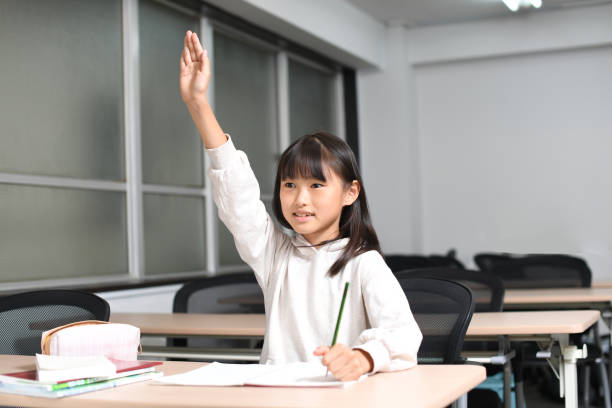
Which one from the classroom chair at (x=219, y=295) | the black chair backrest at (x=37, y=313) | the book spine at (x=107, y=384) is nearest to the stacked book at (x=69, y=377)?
the book spine at (x=107, y=384)

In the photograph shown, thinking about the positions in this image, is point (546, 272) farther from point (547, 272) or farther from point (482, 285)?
point (482, 285)

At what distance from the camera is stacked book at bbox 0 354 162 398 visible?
132 cm

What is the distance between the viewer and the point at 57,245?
12.1 ft

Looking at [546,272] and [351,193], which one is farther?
[546,272]

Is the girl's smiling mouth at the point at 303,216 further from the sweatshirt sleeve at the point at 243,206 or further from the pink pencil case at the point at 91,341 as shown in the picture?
the pink pencil case at the point at 91,341

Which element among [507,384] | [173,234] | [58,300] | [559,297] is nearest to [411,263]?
[559,297]

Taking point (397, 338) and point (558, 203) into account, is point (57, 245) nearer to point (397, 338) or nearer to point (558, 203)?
point (397, 338)

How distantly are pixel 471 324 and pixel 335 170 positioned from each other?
108cm

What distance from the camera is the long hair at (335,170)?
1.59 meters

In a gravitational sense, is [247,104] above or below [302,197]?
above

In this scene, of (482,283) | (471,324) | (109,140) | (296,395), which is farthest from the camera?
(109,140)

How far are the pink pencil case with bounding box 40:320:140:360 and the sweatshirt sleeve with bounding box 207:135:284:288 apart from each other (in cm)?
31

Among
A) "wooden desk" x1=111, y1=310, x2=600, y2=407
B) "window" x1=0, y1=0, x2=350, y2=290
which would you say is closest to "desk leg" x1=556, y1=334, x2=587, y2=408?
"wooden desk" x1=111, y1=310, x2=600, y2=407

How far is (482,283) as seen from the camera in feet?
9.62
